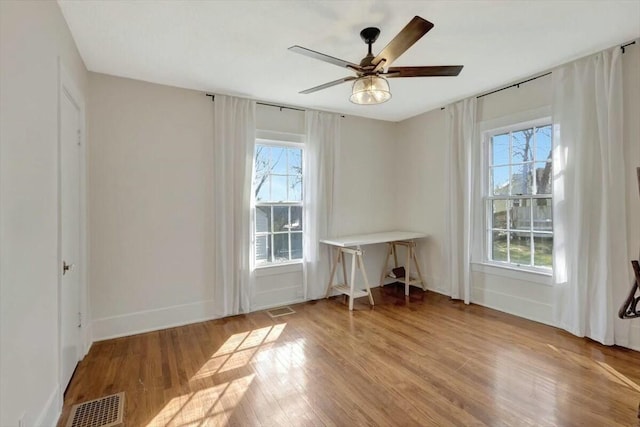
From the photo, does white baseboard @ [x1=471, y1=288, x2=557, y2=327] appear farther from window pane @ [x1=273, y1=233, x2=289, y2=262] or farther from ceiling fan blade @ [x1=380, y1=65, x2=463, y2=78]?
ceiling fan blade @ [x1=380, y1=65, x2=463, y2=78]

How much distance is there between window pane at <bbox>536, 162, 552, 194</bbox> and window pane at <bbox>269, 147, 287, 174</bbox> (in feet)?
9.76

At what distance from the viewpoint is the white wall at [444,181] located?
265cm

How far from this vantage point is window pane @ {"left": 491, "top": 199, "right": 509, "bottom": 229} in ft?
12.1

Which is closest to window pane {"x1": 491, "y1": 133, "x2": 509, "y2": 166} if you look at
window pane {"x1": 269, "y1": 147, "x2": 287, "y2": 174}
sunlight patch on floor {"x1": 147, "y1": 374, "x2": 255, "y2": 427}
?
window pane {"x1": 269, "y1": 147, "x2": 287, "y2": 174}

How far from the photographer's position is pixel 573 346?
2738 mm

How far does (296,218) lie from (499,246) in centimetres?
259

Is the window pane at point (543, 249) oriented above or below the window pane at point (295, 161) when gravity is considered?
below

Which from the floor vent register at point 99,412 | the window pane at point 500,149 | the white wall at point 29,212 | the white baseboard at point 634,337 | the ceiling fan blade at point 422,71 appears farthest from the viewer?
the window pane at point 500,149

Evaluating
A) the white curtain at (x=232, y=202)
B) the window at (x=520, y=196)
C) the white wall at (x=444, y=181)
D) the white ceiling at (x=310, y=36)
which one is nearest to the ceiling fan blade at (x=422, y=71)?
the white ceiling at (x=310, y=36)

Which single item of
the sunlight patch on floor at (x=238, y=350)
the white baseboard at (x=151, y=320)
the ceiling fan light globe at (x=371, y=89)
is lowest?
the sunlight patch on floor at (x=238, y=350)

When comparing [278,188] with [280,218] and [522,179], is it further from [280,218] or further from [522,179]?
[522,179]

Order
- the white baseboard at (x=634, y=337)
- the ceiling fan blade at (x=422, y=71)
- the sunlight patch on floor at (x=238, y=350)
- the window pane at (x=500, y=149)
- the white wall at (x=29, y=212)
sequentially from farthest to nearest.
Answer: the window pane at (x=500, y=149), the white baseboard at (x=634, y=337), the sunlight patch on floor at (x=238, y=350), the ceiling fan blade at (x=422, y=71), the white wall at (x=29, y=212)

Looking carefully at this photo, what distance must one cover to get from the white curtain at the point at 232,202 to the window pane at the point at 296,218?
0.69 metres

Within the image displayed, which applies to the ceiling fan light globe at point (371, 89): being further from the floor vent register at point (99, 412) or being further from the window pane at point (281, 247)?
the floor vent register at point (99, 412)
